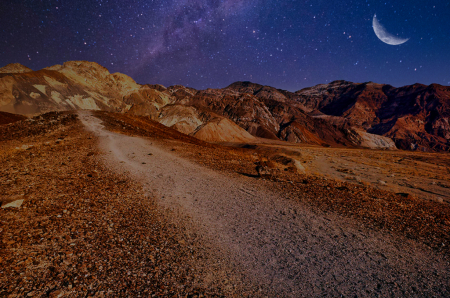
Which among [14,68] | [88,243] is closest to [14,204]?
[88,243]

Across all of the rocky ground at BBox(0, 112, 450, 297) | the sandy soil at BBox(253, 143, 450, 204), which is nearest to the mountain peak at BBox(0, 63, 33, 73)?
the sandy soil at BBox(253, 143, 450, 204)

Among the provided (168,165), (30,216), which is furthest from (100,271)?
(168,165)

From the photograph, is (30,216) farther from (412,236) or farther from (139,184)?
(412,236)

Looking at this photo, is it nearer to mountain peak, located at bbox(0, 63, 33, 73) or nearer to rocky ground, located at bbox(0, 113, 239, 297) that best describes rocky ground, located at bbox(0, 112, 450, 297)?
rocky ground, located at bbox(0, 113, 239, 297)

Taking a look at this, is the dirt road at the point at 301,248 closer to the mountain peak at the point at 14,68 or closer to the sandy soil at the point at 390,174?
the sandy soil at the point at 390,174

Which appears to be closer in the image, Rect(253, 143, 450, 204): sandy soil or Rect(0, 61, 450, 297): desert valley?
Rect(0, 61, 450, 297): desert valley

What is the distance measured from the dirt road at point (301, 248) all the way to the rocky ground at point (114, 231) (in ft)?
1.04

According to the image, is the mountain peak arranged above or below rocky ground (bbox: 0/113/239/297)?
above

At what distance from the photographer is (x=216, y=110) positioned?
436 feet

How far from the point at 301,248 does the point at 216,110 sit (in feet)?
431

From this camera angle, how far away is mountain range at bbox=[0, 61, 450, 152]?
7594 centimetres

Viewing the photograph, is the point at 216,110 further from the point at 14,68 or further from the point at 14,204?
the point at 14,204

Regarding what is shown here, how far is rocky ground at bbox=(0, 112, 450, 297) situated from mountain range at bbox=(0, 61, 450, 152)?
76629 millimetres

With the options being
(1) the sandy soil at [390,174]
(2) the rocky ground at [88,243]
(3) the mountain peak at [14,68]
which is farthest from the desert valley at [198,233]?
(3) the mountain peak at [14,68]
